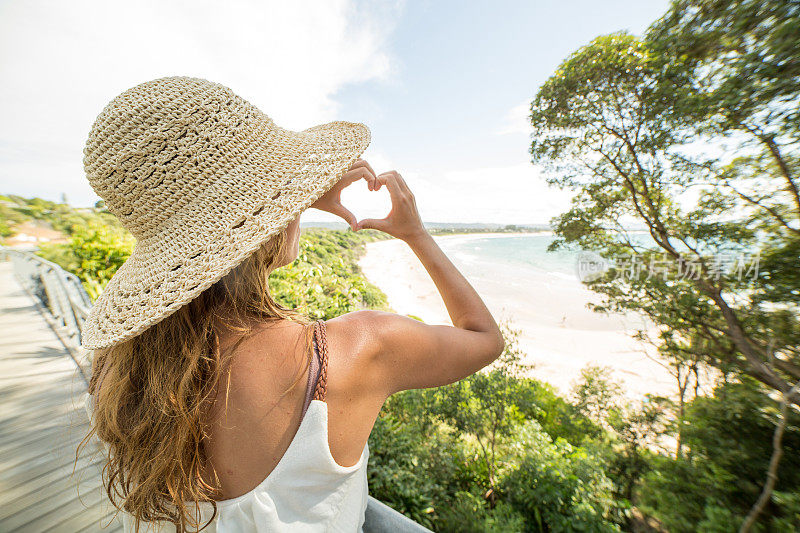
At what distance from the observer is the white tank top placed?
780 millimetres

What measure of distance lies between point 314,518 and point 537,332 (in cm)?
1982

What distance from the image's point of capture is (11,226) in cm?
1064

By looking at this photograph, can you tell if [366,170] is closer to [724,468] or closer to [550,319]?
[724,468]

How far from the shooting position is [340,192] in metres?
1.16

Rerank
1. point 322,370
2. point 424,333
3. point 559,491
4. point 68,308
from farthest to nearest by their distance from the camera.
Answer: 1. point 68,308
2. point 559,491
3. point 424,333
4. point 322,370

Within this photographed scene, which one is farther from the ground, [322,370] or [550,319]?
[322,370]

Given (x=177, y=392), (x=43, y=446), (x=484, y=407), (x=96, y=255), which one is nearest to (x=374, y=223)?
(x=177, y=392)

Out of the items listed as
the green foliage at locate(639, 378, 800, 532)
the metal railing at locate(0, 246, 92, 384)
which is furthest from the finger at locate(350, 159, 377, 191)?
the metal railing at locate(0, 246, 92, 384)

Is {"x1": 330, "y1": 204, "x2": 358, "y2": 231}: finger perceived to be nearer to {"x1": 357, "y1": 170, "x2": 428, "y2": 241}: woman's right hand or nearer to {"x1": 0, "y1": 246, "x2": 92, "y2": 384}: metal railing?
{"x1": 357, "y1": 170, "x2": 428, "y2": 241}: woman's right hand

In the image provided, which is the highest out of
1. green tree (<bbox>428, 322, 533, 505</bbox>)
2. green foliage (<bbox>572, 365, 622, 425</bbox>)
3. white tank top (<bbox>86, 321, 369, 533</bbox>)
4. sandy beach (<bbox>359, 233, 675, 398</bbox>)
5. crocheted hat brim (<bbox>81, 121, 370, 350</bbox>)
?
crocheted hat brim (<bbox>81, 121, 370, 350</bbox>)

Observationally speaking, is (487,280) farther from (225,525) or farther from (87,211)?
(225,525)

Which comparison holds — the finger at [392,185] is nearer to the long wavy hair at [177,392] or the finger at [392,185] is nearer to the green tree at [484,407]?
the long wavy hair at [177,392]

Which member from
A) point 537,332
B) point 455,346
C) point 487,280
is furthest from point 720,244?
point 487,280

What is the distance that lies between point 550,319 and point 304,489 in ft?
75.1
